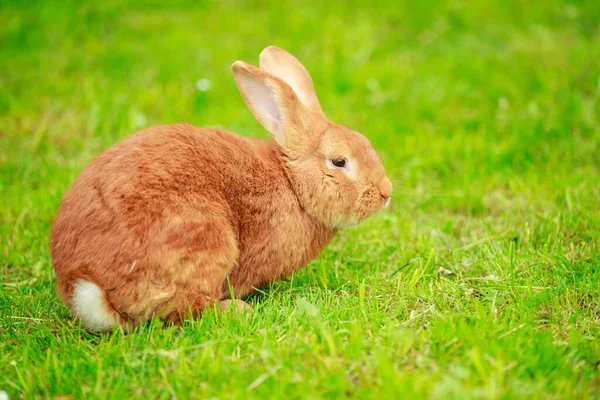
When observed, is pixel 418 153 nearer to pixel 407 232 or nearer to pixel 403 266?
pixel 407 232

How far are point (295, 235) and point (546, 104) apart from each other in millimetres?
3172

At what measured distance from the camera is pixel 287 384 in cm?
258

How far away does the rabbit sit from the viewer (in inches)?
120

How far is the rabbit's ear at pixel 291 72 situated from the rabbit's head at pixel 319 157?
36 centimetres

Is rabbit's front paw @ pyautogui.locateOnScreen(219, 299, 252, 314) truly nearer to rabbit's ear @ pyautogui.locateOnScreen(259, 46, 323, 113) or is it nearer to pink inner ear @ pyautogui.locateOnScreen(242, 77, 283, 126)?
pink inner ear @ pyautogui.locateOnScreen(242, 77, 283, 126)

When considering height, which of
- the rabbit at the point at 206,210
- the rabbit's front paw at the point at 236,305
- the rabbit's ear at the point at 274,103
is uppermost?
the rabbit's ear at the point at 274,103

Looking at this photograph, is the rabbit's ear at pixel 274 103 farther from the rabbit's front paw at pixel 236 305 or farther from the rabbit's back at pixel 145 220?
the rabbit's front paw at pixel 236 305

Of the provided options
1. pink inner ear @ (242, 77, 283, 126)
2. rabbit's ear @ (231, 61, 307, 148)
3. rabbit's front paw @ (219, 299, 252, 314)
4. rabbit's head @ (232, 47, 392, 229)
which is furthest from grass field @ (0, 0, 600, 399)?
pink inner ear @ (242, 77, 283, 126)

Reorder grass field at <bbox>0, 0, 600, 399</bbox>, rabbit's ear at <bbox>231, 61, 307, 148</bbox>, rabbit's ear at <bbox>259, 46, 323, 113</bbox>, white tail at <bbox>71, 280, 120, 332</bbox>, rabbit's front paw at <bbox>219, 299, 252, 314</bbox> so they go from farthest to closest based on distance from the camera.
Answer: rabbit's ear at <bbox>259, 46, 323, 113</bbox>
rabbit's ear at <bbox>231, 61, 307, 148</bbox>
rabbit's front paw at <bbox>219, 299, 252, 314</bbox>
white tail at <bbox>71, 280, 120, 332</bbox>
grass field at <bbox>0, 0, 600, 399</bbox>

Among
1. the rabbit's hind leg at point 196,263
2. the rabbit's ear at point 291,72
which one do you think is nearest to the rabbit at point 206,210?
the rabbit's hind leg at point 196,263

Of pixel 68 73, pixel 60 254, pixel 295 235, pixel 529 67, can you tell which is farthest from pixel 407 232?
pixel 68 73

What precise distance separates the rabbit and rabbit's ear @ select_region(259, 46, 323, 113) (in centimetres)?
15

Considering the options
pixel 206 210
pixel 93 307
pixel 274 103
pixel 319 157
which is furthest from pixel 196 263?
pixel 274 103

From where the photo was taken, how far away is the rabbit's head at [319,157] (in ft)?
12.1
